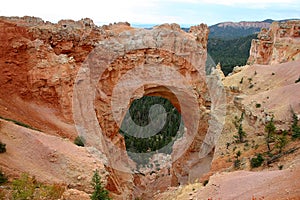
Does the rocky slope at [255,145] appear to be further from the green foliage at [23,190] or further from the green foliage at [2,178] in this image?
the green foliage at [2,178]

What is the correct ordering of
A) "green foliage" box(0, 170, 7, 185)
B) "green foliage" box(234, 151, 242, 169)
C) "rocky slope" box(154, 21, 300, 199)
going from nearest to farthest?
"green foliage" box(0, 170, 7, 185)
"rocky slope" box(154, 21, 300, 199)
"green foliage" box(234, 151, 242, 169)

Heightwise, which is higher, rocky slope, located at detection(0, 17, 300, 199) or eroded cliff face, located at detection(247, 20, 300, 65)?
eroded cliff face, located at detection(247, 20, 300, 65)

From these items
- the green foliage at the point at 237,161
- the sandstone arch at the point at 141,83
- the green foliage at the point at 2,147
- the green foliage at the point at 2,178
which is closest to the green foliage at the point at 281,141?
the green foliage at the point at 237,161

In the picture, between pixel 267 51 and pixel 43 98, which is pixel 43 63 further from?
pixel 267 51

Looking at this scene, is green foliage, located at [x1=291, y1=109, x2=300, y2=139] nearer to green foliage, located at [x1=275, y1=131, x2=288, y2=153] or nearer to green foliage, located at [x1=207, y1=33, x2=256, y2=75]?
green foliage, located at [x1=275, y1=131, x2=288, y2=153]

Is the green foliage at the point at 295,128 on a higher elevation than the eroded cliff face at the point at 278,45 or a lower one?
lower

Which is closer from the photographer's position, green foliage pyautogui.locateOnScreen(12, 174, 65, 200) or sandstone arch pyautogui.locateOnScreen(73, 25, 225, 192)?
green foliage pyautogui.locateOnScreen(12, 174, 65, 200)

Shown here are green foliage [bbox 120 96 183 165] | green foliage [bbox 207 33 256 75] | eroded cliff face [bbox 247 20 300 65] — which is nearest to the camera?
eroded cliff face [bbox 247 20 300 65]

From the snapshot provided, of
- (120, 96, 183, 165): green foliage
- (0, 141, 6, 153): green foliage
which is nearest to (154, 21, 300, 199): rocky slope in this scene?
(0, 141, 6, 153): green foliage
